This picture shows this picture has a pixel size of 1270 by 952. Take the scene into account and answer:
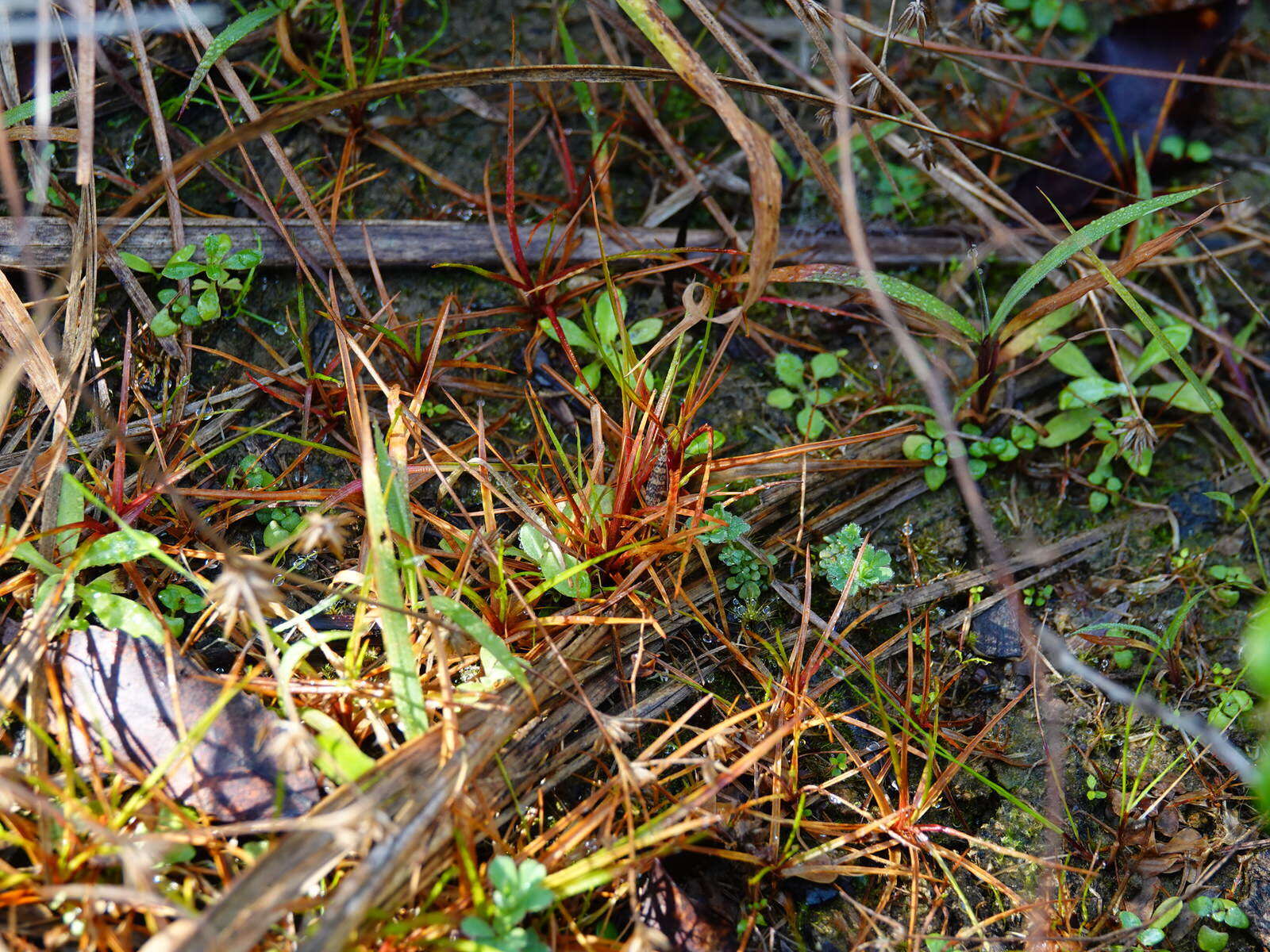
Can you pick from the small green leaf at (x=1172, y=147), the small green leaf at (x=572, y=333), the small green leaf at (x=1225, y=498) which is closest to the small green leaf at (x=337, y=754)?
the small green leaf at (x=572, y=333)

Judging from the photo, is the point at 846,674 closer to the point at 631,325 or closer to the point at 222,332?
the point at 631,325

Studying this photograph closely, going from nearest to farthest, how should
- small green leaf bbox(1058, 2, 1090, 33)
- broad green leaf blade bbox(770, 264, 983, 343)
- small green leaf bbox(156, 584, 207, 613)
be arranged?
small green leaf bbox(156, 584, 207, 613) < broad green leaf blade bbox(770, 264, 983, 343) < small green leaf bbox(1058, 2, 1090, 33)

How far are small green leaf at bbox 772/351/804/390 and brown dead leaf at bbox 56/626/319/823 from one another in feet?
4.10

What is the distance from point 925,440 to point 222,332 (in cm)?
158

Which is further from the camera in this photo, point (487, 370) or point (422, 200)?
point (422, 200)

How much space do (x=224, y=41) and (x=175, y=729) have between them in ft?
4.73

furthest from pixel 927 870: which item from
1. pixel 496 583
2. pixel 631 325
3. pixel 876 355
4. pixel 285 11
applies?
pixel 285 11

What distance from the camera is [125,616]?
4.64ft

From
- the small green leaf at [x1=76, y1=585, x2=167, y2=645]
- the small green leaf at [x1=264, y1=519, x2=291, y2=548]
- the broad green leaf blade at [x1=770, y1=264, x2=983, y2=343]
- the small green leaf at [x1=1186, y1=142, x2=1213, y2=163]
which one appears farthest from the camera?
the small green leaf at [x1=1186, y1=142, x2=1213, y2=163]

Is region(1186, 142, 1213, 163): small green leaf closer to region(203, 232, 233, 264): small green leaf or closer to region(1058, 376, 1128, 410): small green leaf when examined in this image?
region(1058, 376, 1128, 410): small green leaf

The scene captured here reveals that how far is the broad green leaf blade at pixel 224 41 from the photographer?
5.93ft

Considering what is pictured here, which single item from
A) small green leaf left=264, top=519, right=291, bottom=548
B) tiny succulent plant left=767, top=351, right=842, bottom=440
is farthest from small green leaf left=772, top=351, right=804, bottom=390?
small green leaf left=264, top=519, right=291, bottom=548

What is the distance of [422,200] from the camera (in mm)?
2062

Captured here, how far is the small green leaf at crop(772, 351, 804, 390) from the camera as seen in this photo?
1.92 m
